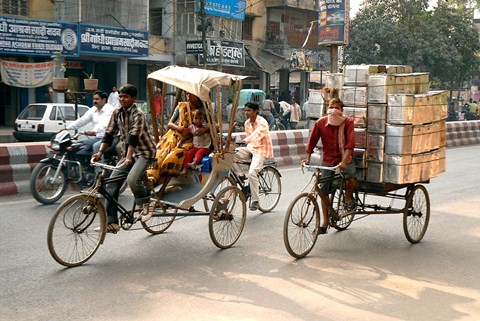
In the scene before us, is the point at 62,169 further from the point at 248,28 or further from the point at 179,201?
the point at 248,28

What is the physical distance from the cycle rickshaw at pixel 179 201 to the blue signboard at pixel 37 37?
1884cm

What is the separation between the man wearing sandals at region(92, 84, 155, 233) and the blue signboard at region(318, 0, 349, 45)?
2052cm

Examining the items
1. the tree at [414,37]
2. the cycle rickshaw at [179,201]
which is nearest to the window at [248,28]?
the tree at [414,37]

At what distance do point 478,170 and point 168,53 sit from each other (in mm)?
21935

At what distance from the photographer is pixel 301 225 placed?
671 cm

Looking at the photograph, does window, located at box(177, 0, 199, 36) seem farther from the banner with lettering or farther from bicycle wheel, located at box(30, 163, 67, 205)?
bicycle wheel, located at box(30, 163, 67, 205)

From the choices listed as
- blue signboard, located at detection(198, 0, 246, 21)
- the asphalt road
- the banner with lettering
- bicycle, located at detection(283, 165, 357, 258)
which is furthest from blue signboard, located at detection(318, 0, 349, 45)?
bicycle, located at detection(283, 165, 357, 258)

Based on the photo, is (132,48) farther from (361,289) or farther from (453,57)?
(361,289)

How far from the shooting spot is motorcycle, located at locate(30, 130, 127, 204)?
31.1 ft

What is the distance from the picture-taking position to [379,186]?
749cm

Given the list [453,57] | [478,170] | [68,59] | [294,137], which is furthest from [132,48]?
[453,57]

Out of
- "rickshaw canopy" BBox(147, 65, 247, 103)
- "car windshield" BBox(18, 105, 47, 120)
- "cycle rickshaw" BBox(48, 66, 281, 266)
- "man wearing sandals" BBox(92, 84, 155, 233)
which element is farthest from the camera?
"car windshield" BBox(18, 105, 47, 120)

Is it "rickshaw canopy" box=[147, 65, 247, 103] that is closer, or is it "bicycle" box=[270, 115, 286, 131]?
"rickshaw canopy" box=[147, 65, 247, 103]

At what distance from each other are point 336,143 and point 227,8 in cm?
2881
